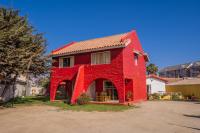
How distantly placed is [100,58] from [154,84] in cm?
1904

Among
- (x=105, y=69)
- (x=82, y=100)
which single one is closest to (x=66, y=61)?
(x=105, y=69)

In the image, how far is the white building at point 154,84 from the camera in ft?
127

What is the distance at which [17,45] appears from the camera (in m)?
20.8

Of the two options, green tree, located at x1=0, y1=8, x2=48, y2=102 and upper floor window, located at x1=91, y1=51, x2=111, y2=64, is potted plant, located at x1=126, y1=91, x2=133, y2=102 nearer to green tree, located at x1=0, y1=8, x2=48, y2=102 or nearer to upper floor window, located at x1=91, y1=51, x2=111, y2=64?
upper floor window, located at x1=91, y1=51, x2=111, y2=64

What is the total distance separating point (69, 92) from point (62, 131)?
760 inches

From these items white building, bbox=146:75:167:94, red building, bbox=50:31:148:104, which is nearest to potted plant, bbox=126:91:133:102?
red building, bbox=50:31:148:104

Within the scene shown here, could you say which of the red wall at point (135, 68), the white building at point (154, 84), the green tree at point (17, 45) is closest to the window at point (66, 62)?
the green tree at point (17, 45)

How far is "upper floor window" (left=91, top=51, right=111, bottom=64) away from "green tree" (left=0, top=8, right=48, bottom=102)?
5927mm

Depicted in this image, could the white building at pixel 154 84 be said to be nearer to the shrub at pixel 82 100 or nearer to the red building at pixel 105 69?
the red building at pixel 105 69

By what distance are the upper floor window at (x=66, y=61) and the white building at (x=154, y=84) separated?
57.7 feet

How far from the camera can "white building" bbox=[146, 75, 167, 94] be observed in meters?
38.6

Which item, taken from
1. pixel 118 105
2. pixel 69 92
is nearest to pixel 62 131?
pixel 118 105

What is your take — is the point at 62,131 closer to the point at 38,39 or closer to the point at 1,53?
the point at 1,53

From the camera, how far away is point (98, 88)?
26.2 meters
